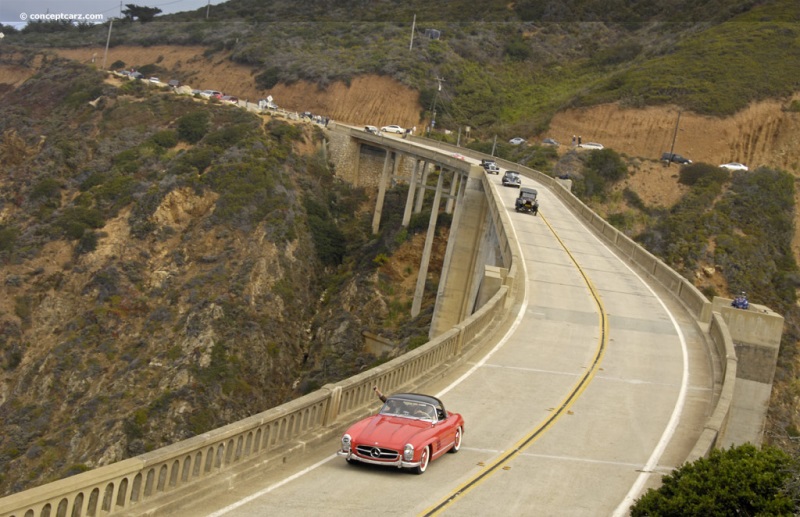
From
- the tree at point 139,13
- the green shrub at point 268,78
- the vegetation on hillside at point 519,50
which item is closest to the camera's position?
the vegetation on hillside at point 519,50

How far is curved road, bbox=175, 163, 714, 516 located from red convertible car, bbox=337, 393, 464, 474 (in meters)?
0.25

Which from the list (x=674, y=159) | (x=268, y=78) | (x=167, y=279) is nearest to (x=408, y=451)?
(x=167, y=279)

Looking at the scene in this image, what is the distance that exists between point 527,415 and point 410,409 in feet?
13.0

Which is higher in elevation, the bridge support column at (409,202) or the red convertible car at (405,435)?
the bridge support column at (409,202)

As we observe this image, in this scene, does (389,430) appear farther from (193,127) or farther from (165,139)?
(193,127)

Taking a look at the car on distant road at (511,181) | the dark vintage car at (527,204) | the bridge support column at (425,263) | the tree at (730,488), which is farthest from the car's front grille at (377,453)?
the car on distant road at (511,181)

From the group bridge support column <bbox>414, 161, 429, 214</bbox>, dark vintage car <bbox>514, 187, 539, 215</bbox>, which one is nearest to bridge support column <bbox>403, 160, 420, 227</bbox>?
bridge support column <bbox>414, 161, 429, 214</bbox>

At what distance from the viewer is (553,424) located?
55.8 ft

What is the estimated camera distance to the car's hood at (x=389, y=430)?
43.5ft

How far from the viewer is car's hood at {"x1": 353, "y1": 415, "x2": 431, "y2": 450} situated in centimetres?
1326

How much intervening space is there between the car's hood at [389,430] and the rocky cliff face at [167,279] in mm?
28347

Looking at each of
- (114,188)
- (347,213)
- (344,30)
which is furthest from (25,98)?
(344,30)

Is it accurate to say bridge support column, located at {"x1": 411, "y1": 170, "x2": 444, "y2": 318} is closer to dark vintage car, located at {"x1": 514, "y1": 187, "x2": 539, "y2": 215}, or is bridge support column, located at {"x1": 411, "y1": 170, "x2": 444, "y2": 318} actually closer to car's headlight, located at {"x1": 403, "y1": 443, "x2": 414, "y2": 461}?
dark vintage car, located at {"x1": 514, "y1": 187, "x2": 539, "y2": 215}

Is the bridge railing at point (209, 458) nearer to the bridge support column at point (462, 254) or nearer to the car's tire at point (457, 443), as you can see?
the car's tire at point (457, 443)
